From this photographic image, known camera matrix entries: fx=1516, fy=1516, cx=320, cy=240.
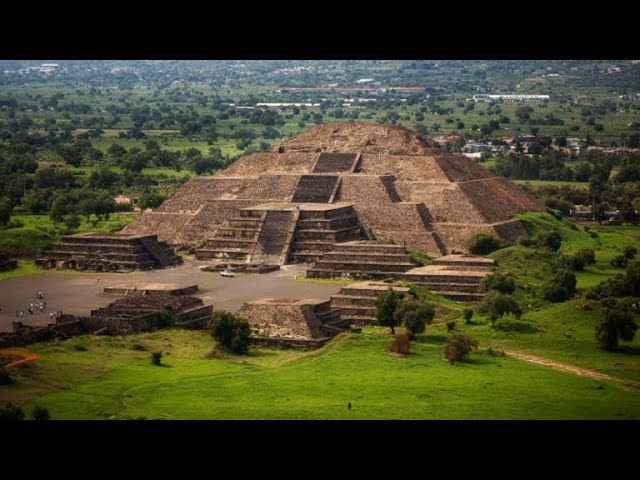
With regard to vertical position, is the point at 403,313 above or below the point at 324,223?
below

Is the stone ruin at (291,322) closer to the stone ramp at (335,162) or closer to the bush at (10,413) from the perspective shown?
the bush at (10,413)

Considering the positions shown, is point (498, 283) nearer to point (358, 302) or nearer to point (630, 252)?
point (358, 302)

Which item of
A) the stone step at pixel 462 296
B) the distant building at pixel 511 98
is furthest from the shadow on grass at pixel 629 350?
the distant building at pixel 511 98

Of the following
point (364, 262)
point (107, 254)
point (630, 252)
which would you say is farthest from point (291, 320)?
point (630, 252)

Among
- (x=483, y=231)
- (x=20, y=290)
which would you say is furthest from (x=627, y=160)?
(x=20, y=290)

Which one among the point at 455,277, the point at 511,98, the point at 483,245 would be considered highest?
the point at 511,98

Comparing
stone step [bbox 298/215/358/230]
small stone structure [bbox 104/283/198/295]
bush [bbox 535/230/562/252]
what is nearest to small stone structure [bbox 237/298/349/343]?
small stone structure [bbox 104/283/198/295]
